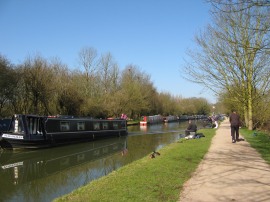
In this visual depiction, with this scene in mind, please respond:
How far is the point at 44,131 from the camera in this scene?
2098 centimetres

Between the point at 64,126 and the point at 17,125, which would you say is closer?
the point at 17,125

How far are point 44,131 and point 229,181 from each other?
53.2 feet

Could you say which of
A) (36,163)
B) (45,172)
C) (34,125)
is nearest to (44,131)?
(34,125)

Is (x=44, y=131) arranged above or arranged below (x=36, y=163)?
above

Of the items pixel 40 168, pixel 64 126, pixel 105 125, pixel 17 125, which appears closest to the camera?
pixel 40 168

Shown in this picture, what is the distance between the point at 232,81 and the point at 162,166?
52.3 feet

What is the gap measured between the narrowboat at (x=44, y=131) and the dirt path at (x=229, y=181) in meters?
12.9

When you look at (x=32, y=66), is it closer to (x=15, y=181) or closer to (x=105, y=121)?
(x=105, y=121)

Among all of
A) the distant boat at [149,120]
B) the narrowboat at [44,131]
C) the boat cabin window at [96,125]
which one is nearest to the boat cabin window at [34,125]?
the narrowboat at [44,131]

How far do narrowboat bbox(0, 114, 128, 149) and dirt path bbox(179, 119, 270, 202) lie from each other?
42.4 ft

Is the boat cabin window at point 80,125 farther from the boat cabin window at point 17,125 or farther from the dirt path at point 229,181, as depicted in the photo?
the dirt path at point 229,181

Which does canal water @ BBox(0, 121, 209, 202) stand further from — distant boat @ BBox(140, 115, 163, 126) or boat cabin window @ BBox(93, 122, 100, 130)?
distant boat @ BBox(140, 115, 163, 126)

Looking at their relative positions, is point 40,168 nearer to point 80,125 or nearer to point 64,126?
point 64,126

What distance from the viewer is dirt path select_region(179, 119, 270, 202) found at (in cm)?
570
